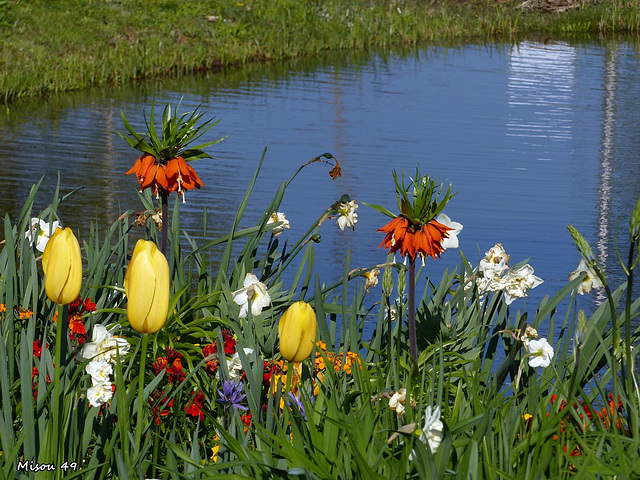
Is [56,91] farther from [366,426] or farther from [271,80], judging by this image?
[366,426]

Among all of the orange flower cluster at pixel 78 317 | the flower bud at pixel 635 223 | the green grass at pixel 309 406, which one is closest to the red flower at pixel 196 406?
the green grass at pixel 309 406

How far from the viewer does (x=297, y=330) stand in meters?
2.39

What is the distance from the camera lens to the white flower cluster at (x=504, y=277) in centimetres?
368

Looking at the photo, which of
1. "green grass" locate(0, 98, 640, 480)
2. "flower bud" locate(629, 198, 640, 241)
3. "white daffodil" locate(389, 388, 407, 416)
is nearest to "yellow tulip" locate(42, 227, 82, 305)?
"green grass" locate(0, 98, 640, 480)

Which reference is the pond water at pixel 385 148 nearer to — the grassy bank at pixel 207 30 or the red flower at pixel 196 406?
the grassy bank at pixel 207 30

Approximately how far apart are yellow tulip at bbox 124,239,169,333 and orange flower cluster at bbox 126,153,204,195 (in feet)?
5.02

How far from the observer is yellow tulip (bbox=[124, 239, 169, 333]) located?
7.04 ft

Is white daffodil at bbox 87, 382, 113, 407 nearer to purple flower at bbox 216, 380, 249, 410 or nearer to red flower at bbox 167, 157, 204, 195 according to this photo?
purple flower at bbox 216, 380, 249, 410

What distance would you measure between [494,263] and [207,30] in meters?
15.4

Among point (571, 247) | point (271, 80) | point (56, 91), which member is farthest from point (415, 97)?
point (571, 247)

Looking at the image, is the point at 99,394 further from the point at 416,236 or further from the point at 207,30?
the point at 207,30

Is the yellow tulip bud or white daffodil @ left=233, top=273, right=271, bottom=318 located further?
white daffodil @ left=233, top=273, right=271, bottom=318

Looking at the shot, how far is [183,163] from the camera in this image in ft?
12.1

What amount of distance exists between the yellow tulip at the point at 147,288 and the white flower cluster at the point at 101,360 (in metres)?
0.53
